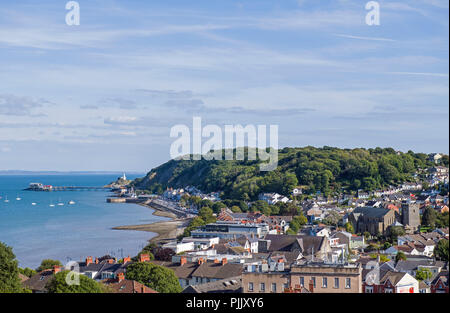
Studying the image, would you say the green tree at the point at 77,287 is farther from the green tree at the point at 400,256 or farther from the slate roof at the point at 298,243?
the green tree at the point at 400,256

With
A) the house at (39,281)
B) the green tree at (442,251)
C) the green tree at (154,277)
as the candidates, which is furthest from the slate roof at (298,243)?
the house at (39,281)

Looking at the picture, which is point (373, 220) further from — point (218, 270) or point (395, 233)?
point (218, 270)

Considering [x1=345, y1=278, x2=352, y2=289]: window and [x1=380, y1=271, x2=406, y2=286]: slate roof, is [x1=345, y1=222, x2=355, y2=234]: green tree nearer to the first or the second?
[x1=380, y1=271, x2=406, y2=286]: slate roof

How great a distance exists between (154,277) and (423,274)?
264 inches

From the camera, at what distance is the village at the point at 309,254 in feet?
34.0

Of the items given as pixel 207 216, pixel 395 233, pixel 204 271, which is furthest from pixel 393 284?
pixel 207 216

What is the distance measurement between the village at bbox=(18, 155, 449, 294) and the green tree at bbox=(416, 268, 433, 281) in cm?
2

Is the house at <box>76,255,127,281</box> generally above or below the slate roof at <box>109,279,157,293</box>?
below

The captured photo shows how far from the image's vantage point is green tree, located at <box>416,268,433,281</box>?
14.0 m

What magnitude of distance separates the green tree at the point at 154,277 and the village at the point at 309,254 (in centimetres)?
31

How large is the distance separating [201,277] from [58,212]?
126 feet

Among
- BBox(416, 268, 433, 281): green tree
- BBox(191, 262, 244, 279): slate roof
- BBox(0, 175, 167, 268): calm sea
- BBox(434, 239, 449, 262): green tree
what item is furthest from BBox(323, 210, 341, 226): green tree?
BBox(191, 262, 244, 279): slate roof

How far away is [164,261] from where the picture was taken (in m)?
15.6
